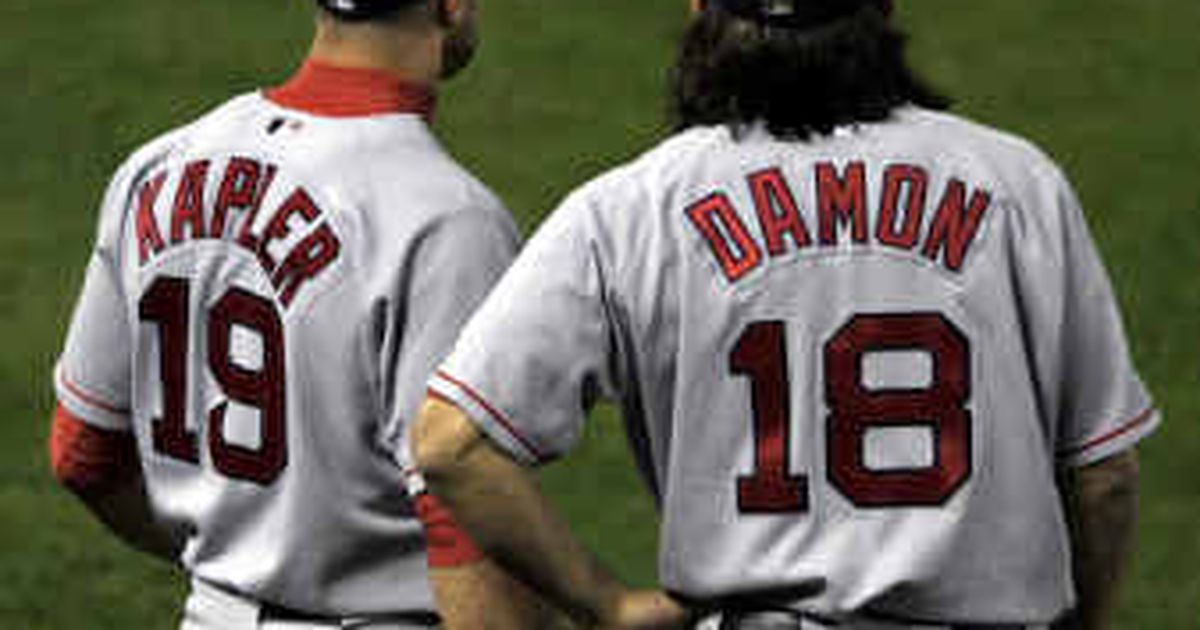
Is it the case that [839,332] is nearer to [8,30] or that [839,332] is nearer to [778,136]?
[778,136]

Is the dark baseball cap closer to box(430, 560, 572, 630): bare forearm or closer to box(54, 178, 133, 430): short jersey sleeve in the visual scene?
box(430, 560, 572, 630): bare forearm

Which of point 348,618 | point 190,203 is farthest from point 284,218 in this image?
point 348,618

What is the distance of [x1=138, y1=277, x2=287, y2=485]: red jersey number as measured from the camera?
371cm

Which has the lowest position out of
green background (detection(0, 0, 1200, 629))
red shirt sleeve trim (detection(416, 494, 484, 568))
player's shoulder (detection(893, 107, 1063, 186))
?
green background (detection(0, 0, 1200, 629))

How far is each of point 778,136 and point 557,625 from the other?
29.2 inches

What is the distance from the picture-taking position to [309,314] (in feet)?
12.0

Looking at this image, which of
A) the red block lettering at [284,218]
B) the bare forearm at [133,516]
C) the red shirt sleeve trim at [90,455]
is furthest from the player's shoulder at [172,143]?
the bare forearm at [133,516]

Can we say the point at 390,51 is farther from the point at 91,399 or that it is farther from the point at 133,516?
the point at 133,516

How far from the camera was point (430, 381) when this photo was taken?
348 cm

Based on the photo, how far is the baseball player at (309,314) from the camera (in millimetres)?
3623

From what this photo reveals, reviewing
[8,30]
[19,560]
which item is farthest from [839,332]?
[8,30]

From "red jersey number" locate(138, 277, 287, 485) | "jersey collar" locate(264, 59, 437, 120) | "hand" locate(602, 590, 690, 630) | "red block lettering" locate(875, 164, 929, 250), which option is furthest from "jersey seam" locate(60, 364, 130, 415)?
"red block lettering" locate(875, 164, 929, 250)

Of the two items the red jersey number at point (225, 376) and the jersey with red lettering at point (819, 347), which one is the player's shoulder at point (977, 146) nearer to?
the jersey with red lettering at point (819, 347)

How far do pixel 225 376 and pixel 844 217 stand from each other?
2.88 ft
